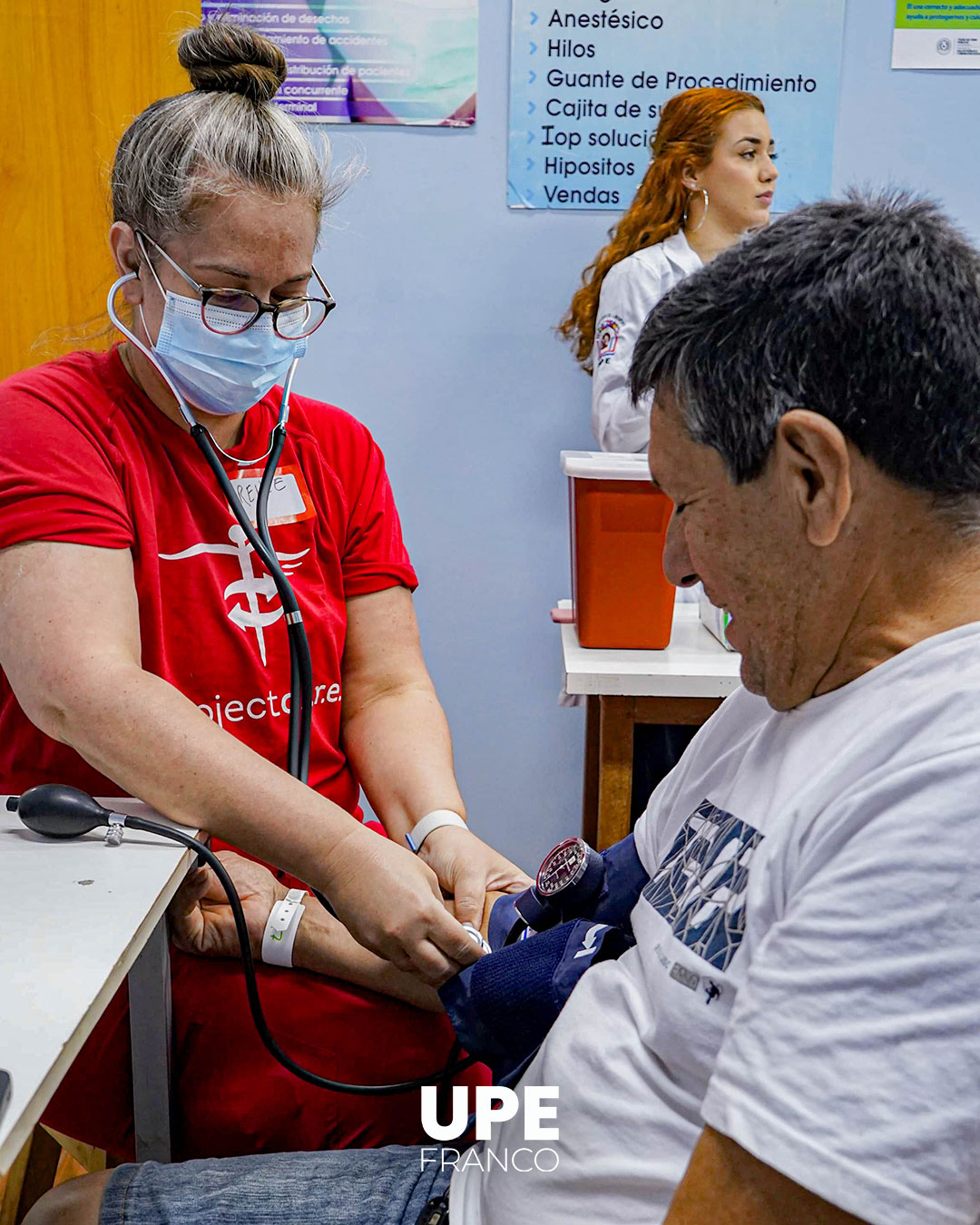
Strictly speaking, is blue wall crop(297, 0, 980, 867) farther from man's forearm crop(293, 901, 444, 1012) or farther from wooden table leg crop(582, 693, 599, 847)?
man's forearm crop(293, 901, 444, 1012)

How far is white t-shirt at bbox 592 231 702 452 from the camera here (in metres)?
2.40

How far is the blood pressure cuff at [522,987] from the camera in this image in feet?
2.82

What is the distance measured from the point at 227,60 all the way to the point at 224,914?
0.93 m

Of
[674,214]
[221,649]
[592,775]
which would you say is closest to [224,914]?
[221,649]

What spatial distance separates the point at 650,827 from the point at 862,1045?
0.39m

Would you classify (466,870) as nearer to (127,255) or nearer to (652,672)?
(652,672)

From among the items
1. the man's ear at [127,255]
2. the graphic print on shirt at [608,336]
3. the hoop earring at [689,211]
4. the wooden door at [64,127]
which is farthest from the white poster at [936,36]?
the man's ear at [127,255]

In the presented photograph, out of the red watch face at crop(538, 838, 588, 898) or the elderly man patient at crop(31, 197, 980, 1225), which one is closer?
the elderly man patient at crop(31, 197, 980, 1225)

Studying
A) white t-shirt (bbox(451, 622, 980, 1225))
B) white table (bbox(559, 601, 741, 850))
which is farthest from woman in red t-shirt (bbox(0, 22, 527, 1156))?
white table (bbox(559, 601, 741, 850))

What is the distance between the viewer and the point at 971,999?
0.53 meters

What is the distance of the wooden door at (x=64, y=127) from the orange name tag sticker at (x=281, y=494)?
95 cm

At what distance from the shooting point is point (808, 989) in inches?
22.1

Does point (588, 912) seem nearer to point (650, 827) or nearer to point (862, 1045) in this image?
point (650, 827)

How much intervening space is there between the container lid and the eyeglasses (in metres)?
0.56
